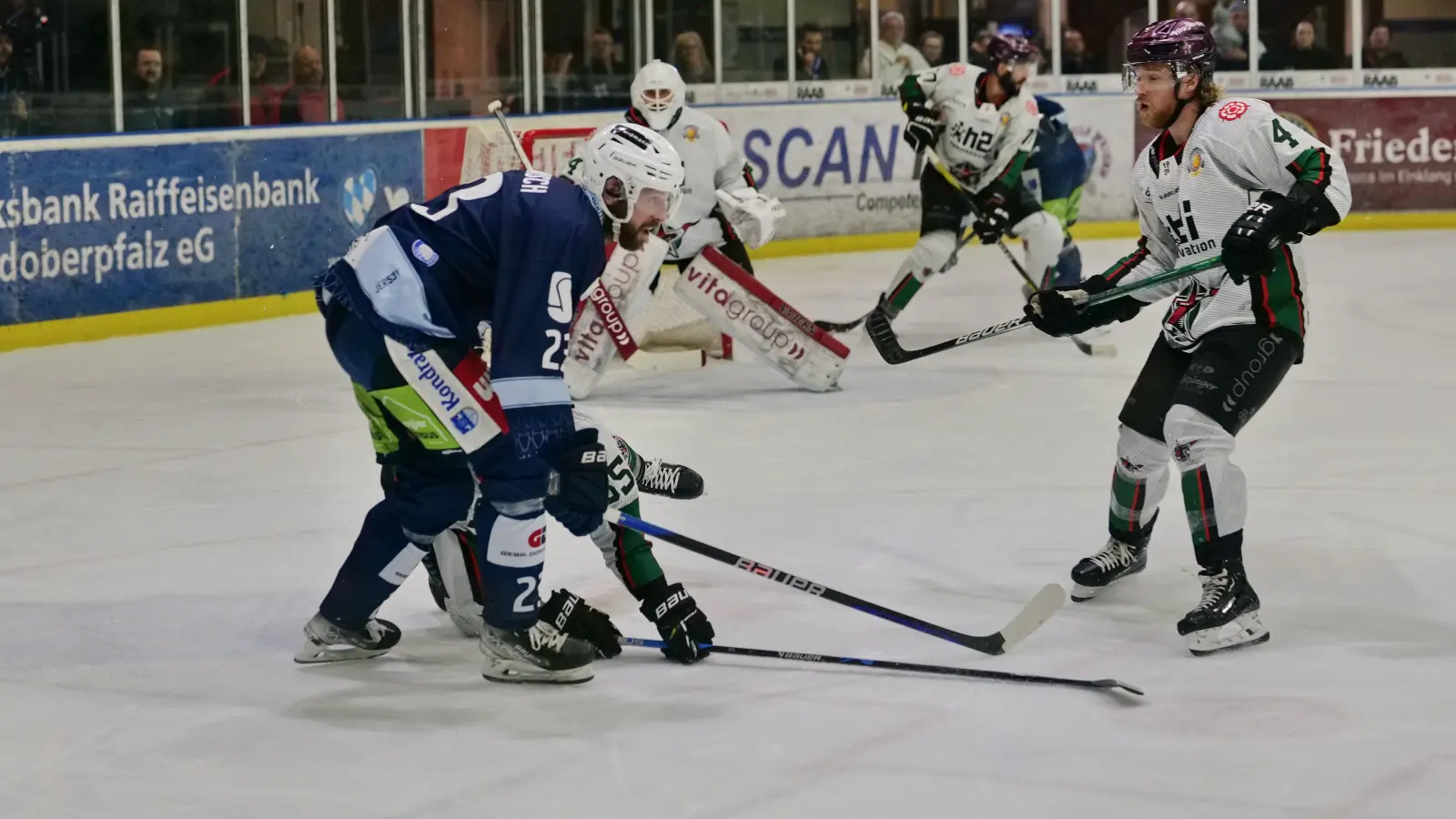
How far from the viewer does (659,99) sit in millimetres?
6750

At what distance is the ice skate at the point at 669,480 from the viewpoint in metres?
3.78

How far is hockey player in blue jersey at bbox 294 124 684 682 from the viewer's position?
319cm

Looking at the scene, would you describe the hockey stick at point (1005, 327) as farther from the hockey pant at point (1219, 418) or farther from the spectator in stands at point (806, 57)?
the spectator in stands at point (806, 57)

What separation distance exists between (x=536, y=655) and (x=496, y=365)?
0.55 metres

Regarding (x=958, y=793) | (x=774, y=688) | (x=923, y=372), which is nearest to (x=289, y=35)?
(x=923, y=372)

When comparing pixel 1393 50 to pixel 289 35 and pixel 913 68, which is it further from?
pixel 289 35

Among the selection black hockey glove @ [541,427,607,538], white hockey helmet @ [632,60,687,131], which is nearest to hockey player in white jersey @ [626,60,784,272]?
white hockey helmet @ [632,60,687,131]

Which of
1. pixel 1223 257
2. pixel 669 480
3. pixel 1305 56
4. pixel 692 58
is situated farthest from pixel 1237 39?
pixel 669 480

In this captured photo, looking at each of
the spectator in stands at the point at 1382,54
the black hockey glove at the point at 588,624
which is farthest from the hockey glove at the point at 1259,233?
the spectator in stands at the point at 1382,54

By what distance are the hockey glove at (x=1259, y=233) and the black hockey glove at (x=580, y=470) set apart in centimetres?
119

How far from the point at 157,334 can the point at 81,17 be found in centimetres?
145

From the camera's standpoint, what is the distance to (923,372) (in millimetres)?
7301

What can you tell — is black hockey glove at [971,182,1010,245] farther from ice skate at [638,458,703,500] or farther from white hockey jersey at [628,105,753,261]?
ice skate at [638,458,703,500]

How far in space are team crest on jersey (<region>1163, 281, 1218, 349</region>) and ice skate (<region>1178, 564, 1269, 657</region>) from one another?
1.56 ft
